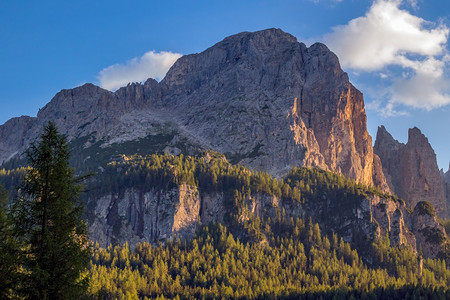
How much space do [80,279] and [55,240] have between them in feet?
10.5

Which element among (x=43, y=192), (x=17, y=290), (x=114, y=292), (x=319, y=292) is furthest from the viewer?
(x=319, y=292)

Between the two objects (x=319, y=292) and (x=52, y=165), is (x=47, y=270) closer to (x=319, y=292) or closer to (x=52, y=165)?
(x=52, y=165)

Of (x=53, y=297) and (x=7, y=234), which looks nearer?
(x=53, y=297)

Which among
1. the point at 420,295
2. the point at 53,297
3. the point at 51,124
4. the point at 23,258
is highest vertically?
the point at 51,124

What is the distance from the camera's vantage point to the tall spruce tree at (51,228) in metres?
36.0

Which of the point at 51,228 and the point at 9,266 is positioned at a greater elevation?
the point at 51,228

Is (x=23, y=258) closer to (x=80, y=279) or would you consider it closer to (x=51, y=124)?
(x=80, y=279)

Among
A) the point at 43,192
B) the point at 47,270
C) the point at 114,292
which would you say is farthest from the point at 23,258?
the point at 114,292

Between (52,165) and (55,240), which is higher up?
(52,165)

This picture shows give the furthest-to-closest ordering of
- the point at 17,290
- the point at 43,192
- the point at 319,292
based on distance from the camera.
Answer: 1. the point at 319,292
2. the point at 43,192
3. the point at 17,290

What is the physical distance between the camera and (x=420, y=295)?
188m

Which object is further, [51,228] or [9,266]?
[51,228]

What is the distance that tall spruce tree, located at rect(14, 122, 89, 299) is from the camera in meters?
36.0

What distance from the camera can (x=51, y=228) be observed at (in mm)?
37656
